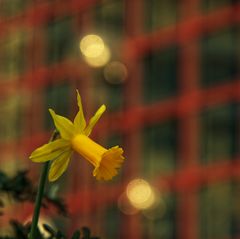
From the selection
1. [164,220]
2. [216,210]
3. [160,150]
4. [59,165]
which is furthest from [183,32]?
[59,165]

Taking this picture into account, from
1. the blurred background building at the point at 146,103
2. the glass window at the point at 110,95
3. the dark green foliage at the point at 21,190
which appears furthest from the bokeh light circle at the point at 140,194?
the dark green foliage at the point at 21,190

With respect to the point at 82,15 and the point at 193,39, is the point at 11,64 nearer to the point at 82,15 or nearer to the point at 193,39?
the point at 82,15

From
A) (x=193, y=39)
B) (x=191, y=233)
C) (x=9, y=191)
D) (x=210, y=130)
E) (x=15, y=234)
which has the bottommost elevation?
(x=15, y=234)

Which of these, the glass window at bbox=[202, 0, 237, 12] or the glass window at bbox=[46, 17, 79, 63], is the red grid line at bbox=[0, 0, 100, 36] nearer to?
the glass window at bbox=[46, 17, 79, 63]

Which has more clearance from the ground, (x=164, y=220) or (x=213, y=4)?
(x=213, y=4)

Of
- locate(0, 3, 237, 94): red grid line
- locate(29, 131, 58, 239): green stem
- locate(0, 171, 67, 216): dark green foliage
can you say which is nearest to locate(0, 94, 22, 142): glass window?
locate(0, 3, 237, 94): red grid line

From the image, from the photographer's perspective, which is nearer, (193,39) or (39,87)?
(193,39)

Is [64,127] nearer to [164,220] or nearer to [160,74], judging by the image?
[164,220]

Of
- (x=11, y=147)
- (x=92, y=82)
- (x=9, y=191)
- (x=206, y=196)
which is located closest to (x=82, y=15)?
(x=92, y=82)
